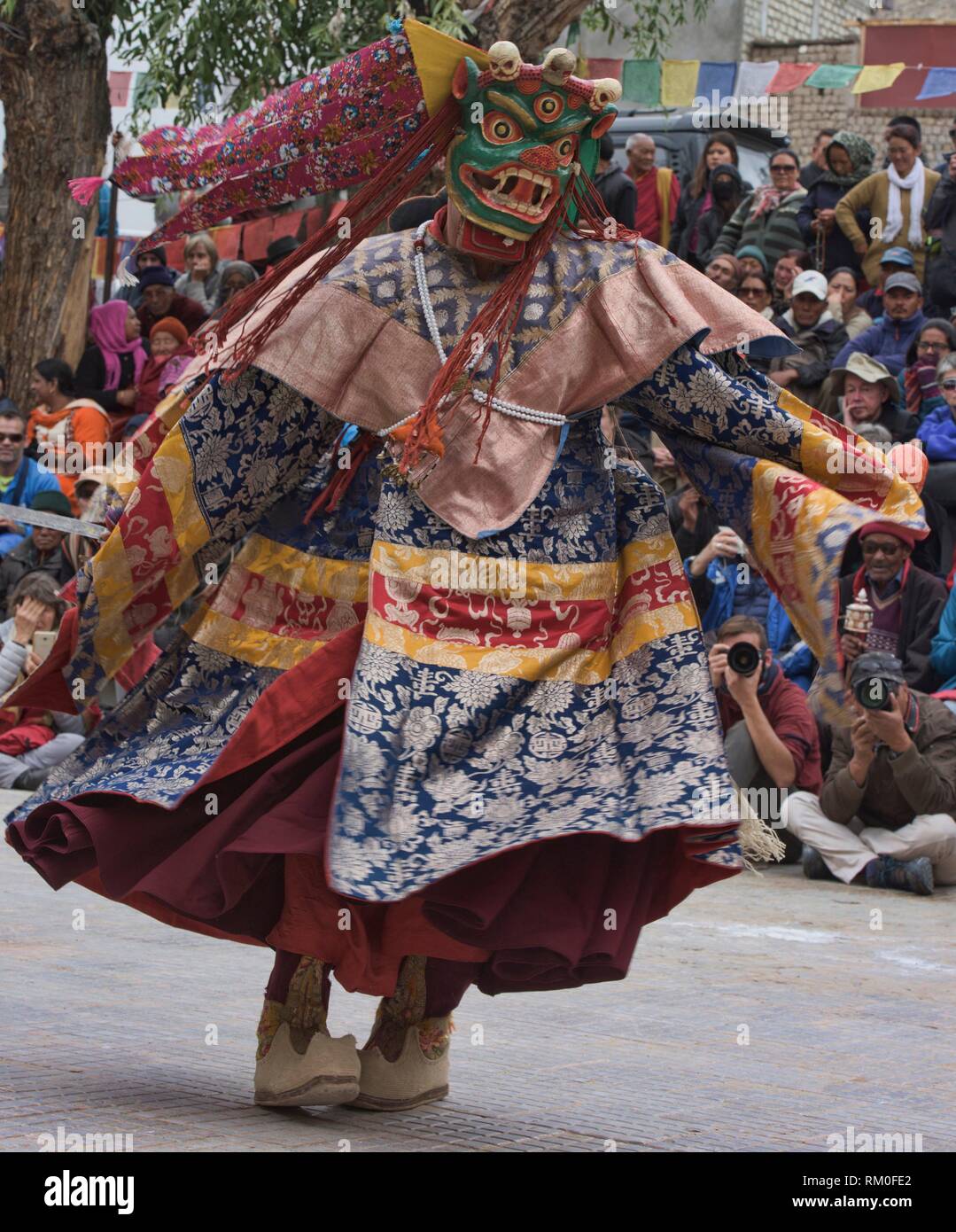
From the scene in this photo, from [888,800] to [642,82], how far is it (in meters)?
11.7

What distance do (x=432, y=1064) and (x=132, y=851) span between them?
0.76 meters

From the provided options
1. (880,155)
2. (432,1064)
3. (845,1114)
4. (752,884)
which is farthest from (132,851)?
(880,155)

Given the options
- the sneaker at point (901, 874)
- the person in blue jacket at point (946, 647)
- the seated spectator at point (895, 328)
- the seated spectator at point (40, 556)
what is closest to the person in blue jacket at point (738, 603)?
the person in blue jacket at point (946, 647)

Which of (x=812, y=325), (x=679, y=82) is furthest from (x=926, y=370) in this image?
(x=679, y=82)

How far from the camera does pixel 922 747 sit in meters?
7.43

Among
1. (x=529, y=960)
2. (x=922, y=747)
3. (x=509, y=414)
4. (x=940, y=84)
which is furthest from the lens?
(x=940, y=84)

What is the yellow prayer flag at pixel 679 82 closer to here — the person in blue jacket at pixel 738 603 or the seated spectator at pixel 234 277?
the seated spectator at pixel 234 277

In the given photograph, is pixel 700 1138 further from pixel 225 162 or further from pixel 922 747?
pixel 922 747

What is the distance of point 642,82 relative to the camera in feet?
57.7

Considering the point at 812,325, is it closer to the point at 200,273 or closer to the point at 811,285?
the point at 811,285

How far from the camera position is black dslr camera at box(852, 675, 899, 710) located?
6941mm

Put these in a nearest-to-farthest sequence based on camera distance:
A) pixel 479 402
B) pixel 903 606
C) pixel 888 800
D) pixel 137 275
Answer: pixel 479 402
pixel 888 800
pixel 903 606
pixel 137 275

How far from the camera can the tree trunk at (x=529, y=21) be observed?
9648mm

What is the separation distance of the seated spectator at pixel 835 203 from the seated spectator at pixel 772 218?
0.34ft
